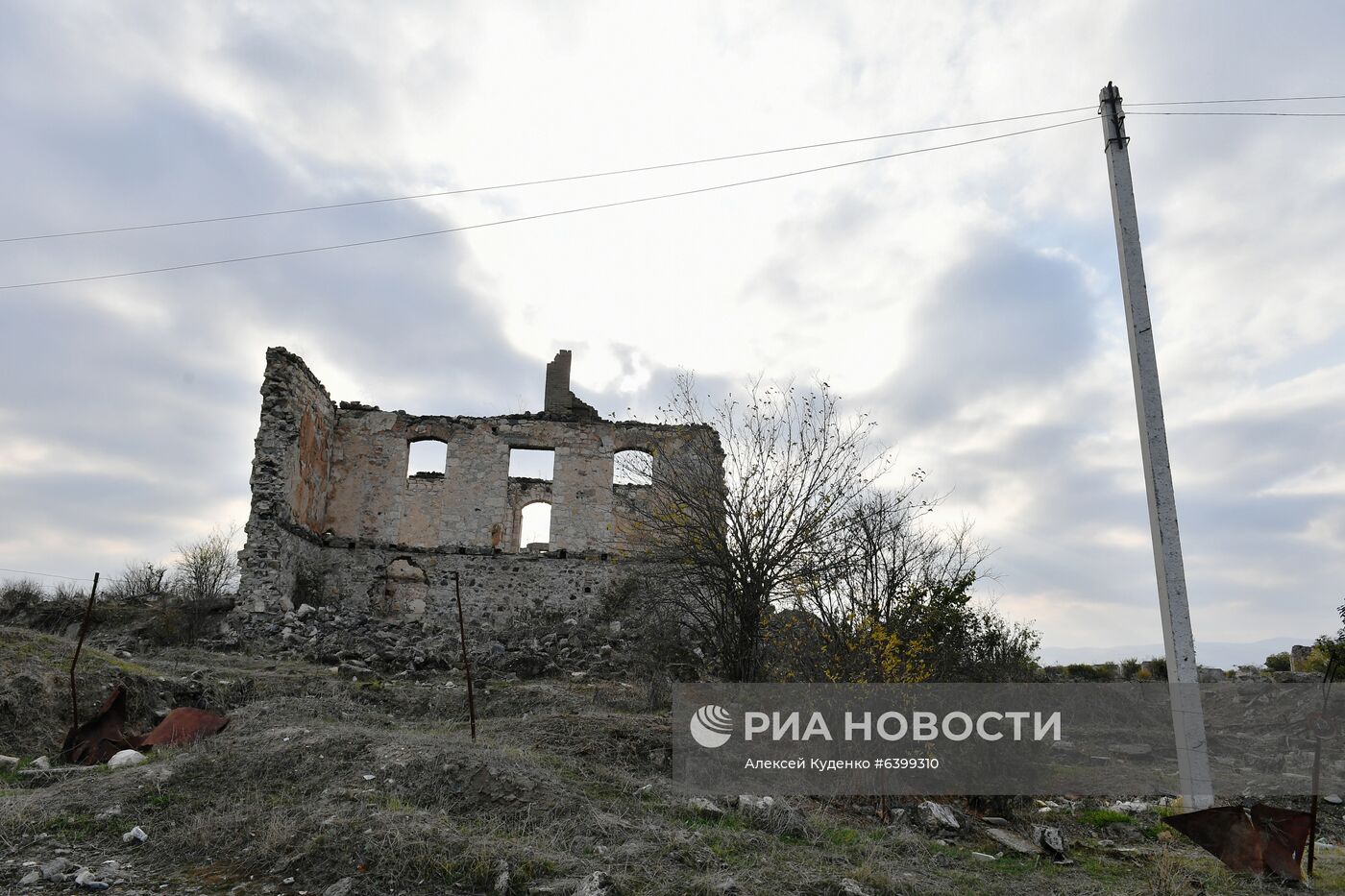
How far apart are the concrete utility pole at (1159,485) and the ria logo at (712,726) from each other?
4129 mm

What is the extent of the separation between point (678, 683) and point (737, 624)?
1.15 metres

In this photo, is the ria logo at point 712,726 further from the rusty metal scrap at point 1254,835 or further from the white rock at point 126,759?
the white rock at point 126,759

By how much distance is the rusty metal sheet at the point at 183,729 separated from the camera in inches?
283

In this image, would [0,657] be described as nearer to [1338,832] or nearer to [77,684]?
[77,684]

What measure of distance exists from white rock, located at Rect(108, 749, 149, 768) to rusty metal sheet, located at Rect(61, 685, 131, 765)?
27 cm

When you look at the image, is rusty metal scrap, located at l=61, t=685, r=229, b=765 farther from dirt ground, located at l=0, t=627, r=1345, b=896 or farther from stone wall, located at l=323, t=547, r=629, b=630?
stone wall, located at l=323, t=547, r=629, b=630

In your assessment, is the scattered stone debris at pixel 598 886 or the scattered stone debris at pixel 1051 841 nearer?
the scattered stone debris at pixel 598 886

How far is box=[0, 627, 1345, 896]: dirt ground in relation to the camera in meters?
4.66

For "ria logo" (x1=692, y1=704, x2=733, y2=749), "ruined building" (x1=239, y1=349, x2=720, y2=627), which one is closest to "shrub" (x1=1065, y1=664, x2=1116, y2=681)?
"ruined building" (x1=239, y1=349, x2=720, y2=627)

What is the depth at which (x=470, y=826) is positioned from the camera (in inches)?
206

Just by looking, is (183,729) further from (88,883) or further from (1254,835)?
(1254,835)

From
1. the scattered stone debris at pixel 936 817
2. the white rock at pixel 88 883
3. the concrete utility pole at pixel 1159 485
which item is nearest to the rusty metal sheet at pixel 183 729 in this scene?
the white rock at pixel 88 883

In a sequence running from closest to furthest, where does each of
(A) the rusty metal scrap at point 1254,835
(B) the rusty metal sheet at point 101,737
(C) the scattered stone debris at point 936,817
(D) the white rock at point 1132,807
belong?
(A) the rusty metal scrap at point 1254,835 → (C) the scattered stone debris at point 936,817 → (B) the rusty metal sheet at point 101,737 → (D) the white rock at point 1132,807

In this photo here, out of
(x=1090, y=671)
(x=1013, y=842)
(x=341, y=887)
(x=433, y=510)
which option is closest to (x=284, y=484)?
(x=433, y=510)
